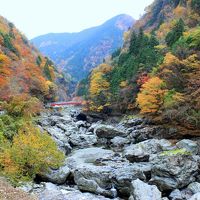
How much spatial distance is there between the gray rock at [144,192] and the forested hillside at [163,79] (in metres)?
12.3

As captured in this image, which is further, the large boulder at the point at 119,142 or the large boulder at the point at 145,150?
the large boulder at the point at 119,142

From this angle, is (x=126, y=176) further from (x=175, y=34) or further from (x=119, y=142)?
(x=175, y=34)

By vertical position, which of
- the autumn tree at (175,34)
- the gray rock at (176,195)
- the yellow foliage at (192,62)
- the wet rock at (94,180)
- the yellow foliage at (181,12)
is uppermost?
the yellow foliage at (181,12)

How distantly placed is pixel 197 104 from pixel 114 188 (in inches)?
473

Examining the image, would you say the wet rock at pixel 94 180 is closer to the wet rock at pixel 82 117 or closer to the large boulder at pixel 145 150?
the large boulder at pixel 145 150

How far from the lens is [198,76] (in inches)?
1219

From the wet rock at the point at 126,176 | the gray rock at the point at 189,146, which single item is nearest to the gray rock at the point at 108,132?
the gray rock at the point at 189,146

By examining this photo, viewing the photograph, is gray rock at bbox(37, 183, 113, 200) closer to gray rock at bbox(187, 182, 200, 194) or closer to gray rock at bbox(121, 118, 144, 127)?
→ gray rock at bbox(187, 182, 200, 194)

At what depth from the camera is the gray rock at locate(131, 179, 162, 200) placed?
16.9 metres

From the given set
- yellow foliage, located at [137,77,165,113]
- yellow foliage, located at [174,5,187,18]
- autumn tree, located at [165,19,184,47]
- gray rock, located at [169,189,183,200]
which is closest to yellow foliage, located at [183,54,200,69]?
yellow foliage, located at [137,77,165,113]

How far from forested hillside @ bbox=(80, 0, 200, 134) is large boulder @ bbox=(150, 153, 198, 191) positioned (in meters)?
8.25

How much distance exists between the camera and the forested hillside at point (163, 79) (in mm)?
31188

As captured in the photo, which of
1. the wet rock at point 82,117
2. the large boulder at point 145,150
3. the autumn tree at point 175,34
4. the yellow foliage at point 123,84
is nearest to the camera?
the large boulder at point 145,150

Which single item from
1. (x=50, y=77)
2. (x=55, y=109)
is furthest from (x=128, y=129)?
(x=50, y=77)
